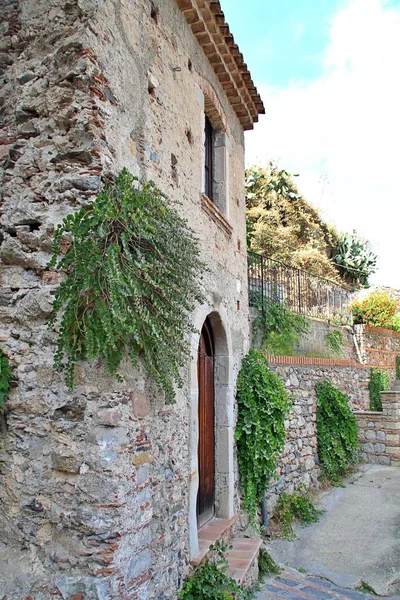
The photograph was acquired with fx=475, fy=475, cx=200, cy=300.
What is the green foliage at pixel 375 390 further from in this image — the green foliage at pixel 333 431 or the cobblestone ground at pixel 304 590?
the cobblestone ground at pixel 304 590

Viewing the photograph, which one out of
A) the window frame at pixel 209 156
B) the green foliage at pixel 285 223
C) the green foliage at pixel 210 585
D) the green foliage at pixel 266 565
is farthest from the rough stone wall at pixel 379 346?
the green foliage at pixel 210 585

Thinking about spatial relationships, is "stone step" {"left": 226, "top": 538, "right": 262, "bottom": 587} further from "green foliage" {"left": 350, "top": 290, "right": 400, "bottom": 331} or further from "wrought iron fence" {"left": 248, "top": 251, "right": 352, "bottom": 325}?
"green foliage" {"left": 350, "top": 290, "right": 400, "bottom": 331}

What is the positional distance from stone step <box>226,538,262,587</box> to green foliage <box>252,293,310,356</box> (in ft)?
9.76

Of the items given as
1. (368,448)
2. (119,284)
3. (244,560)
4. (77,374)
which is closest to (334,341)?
(368,448)

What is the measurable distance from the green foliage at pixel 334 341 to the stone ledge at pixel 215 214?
552 cm

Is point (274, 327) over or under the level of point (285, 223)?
under

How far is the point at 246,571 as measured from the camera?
438 cm

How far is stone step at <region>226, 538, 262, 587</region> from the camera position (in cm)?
433

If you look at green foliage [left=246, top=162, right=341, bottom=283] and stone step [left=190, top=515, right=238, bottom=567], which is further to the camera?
green foliage [left=246, top=162, right=341, bottom=283]

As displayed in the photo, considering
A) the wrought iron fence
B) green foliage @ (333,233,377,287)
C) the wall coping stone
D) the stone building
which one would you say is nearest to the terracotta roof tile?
the stone building

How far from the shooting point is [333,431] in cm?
835

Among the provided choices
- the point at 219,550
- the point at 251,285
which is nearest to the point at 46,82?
the point at 219,550

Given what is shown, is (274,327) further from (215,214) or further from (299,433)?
(215,214)

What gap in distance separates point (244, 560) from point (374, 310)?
9710 mm
